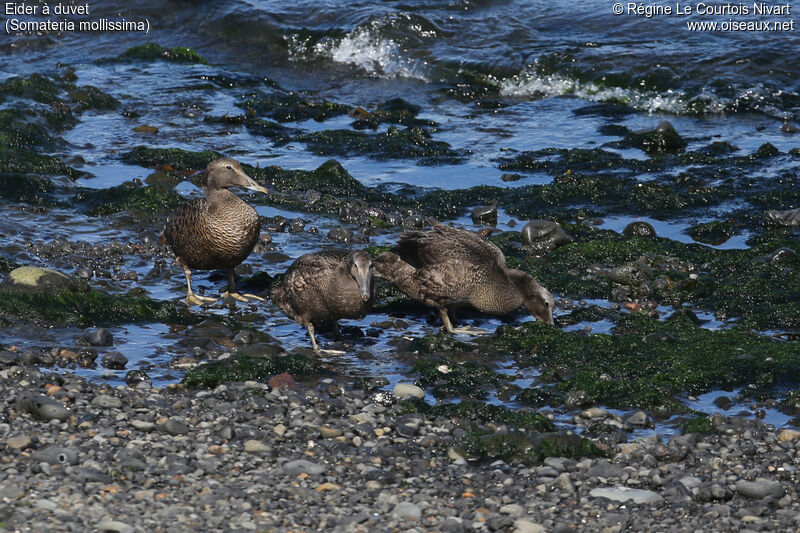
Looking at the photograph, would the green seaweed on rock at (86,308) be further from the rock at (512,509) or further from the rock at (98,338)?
the rock at (512,509)

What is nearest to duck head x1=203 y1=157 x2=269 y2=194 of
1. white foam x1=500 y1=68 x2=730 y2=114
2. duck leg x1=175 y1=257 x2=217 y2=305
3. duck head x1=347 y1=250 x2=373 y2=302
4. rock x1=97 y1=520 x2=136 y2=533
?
→ duck leg x1=175 y1=257 x2=217 y2=305

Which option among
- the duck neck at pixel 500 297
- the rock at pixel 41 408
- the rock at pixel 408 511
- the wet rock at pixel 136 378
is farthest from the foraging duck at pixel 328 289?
the rock at pixel 408 511

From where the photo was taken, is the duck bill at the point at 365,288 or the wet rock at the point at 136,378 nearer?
the wet rock at the point at 136,378

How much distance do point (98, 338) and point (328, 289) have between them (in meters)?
1.90

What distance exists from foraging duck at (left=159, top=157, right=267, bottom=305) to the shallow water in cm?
38

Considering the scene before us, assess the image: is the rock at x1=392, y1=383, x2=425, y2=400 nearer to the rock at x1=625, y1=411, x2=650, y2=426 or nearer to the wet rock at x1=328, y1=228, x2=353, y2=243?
the rock at x1=625, y1=411, x2=650, y2=426

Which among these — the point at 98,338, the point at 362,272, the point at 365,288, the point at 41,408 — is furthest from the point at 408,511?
the point at 98,338

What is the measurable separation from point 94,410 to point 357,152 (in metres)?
8.33

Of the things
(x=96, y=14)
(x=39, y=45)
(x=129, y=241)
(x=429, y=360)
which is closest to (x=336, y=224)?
(x=129, y=241)

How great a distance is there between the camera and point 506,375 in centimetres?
822

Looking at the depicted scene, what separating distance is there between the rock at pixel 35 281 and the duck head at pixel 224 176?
5.85 ft

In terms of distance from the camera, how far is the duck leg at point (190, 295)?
984 cm

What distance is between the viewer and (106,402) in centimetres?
707

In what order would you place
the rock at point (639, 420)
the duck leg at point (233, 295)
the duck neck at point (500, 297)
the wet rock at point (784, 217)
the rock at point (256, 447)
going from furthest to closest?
1. the wet rock at point (784, 217)
2. the duck leg at point (233, 295)
3. the duck neck at point (500, 297)
4. the rock at point (639, 420)
5. the rock at point (256, 447)
